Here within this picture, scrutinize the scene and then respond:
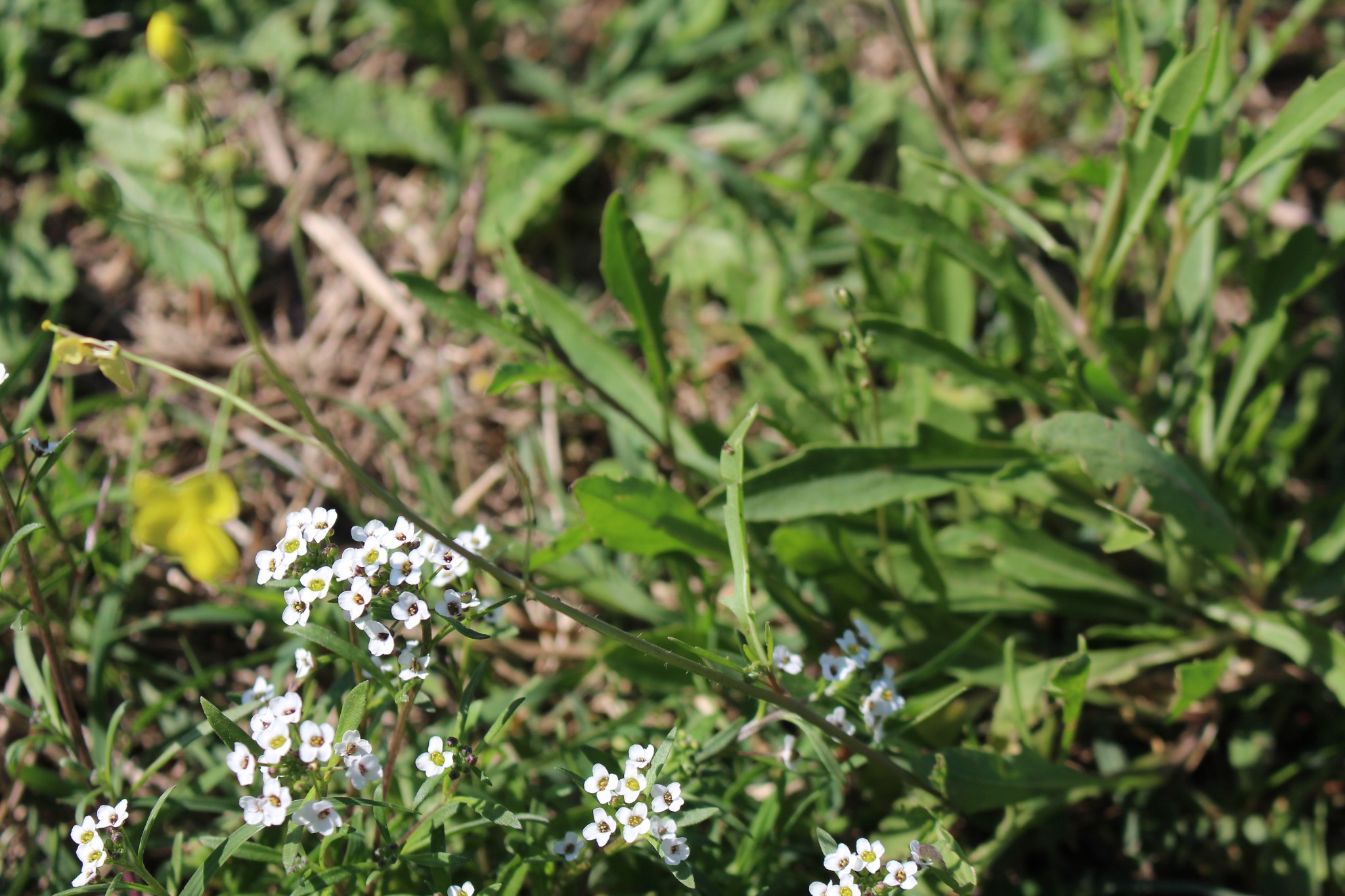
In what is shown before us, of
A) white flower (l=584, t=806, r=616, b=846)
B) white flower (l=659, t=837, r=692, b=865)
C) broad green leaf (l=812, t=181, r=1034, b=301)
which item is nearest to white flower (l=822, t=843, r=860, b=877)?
white flower (l=659, t=837, r=692, b=865)

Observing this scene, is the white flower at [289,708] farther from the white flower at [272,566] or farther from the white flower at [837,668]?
the white flower at [837,668]

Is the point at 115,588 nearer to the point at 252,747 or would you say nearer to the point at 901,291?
the point at 252,747

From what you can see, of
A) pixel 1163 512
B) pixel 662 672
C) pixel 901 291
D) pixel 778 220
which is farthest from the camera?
pixel 778 220

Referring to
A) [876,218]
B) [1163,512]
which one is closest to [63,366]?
[876,218]

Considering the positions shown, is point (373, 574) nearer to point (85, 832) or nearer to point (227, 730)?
point (227, 730)

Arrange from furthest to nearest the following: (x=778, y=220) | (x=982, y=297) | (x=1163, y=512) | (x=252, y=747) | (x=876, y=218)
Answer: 1. (x=778, y=220)
2. (x=982, y=297)
3. (x=876, y=218)
4. (x=1163, y=512)
5. (x=252, y=747)

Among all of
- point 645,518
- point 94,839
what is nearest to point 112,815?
point 94,839

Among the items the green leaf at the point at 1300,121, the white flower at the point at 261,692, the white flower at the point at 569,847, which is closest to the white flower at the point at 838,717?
the white flower at the point at 569,847
